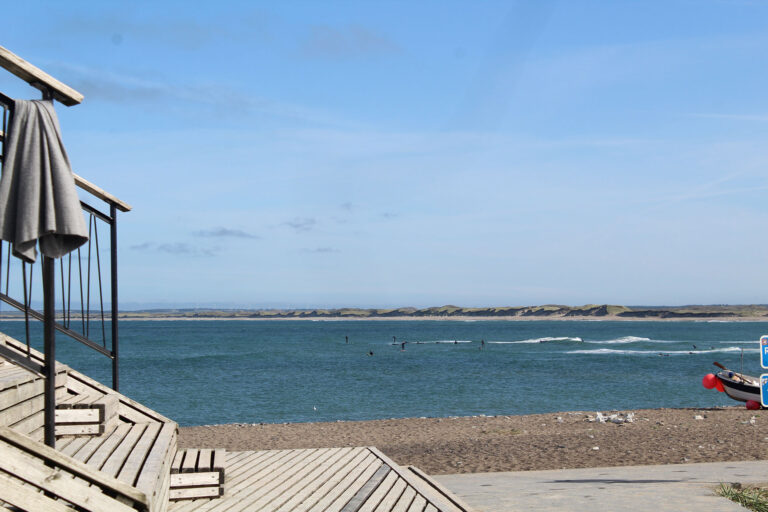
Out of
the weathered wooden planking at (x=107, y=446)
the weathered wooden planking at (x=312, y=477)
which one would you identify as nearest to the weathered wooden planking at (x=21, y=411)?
the weathered wooden planking at (x=107, y=446)

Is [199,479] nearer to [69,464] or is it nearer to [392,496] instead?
[392,496]

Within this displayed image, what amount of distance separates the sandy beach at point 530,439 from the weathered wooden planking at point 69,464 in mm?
9583

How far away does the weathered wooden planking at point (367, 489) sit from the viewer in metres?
6.05

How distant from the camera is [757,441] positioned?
1479 cm

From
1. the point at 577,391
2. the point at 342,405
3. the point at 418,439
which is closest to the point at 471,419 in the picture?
the point at 418,439

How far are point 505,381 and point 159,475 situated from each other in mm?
41099

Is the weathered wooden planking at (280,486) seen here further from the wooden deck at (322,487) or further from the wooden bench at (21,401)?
the wooden bench at (21,401)

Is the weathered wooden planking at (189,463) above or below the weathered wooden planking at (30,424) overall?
below

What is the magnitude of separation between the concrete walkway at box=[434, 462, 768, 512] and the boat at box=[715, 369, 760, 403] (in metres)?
17.6

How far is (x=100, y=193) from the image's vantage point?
23.0 feet

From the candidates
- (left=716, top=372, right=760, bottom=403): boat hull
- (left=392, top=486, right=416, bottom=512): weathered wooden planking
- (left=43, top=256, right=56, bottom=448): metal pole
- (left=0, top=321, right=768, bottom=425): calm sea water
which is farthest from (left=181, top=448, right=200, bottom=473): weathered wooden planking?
(left=716, top=372, right=760, bottom=403): boat hull

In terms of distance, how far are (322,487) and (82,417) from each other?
2165 millimetres

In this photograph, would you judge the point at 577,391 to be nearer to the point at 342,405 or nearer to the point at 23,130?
the point at 342,405

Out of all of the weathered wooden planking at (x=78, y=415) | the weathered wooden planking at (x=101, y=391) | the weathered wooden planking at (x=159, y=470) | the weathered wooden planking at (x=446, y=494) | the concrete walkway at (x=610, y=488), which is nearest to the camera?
the weathered wooden planking at (x=159, y=470)
